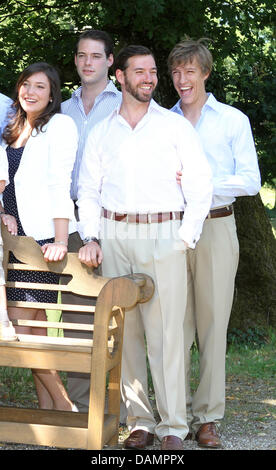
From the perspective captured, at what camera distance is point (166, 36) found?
24.8 feet

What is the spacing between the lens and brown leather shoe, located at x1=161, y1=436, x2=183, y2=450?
Result: 464 cm

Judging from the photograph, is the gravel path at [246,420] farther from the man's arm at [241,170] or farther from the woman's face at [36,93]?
the woman's face at [36,93]

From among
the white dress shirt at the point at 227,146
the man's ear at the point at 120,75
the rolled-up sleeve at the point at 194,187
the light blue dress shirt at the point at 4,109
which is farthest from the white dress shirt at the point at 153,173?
the light blue dress shirt at the point at 4,109

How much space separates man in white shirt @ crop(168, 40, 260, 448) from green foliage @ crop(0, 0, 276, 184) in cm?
222

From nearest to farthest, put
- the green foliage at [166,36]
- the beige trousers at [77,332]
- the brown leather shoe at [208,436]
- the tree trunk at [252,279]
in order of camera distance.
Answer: the brown leather shoe at [208,436], the beige trousers at [77,332], the green foliage at [166,36], the tree trunk at [252,279]

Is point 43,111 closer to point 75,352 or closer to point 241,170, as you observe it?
point 241,170

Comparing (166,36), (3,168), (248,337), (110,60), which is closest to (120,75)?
(110,60)

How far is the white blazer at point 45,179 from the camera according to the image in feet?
15.3

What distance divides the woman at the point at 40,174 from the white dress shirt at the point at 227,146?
2.97 feet

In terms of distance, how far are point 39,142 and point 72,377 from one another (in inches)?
69.5

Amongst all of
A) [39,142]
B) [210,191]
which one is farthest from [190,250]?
[39,142]

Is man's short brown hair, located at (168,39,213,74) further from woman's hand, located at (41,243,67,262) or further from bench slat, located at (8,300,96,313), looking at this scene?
bench slat, located at (8,300,96,313)

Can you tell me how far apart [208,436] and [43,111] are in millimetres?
2270

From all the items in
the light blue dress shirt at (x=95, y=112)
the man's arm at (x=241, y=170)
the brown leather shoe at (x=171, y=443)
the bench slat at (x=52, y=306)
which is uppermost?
the light blue dress shirt at (x=95, y=112)
